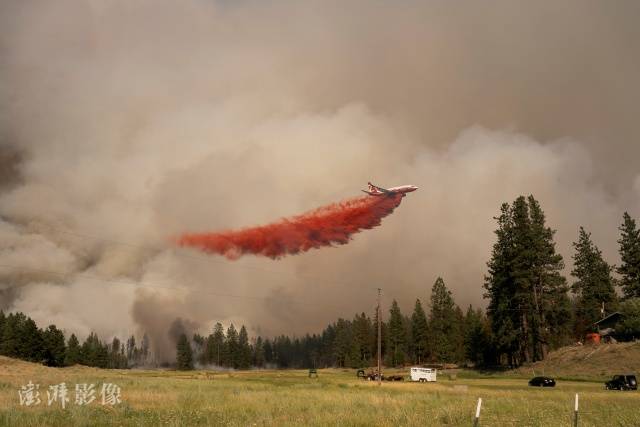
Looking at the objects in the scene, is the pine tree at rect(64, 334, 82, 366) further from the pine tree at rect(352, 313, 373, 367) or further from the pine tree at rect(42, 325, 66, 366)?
the pine tree at rect(352, 313, 373, 367)

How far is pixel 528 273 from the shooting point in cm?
8938

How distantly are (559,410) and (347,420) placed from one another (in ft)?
47.0

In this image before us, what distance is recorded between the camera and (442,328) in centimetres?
13788

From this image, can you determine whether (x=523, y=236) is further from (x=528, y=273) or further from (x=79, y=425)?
(x=79, y=425)

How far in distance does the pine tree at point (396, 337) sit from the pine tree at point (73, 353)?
112785mm

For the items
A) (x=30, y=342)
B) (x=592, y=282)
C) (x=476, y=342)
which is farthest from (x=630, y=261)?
(x=30, y=342)

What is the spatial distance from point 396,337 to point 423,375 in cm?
8885

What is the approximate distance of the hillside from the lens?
69.8 metres

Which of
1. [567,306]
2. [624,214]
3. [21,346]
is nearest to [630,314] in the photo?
[567,306]

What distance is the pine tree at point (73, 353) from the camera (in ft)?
598

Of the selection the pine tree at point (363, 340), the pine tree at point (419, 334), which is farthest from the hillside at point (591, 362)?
the pine tree at point (363, 340)

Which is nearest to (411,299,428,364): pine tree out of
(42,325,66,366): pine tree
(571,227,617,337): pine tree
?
(571,227,617,337): pine tree

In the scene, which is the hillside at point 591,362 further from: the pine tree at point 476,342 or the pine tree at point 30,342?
the pine tree at point 30,342

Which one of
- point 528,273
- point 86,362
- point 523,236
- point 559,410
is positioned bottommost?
point 86,362
